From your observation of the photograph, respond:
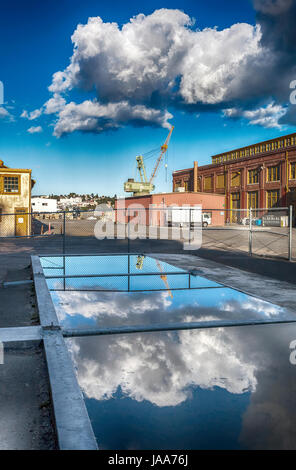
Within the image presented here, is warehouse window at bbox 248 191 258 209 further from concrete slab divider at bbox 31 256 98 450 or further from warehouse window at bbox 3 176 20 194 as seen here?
concrete slab divider at bbox 31 256 98 450

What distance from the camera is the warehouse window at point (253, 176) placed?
58.3 m

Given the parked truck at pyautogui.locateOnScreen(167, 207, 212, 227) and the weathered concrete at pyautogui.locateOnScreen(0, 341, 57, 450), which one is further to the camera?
the parked truck at pyautogui.locateOnScreen(167, 207, 212, 227)

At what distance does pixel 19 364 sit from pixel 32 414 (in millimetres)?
1092

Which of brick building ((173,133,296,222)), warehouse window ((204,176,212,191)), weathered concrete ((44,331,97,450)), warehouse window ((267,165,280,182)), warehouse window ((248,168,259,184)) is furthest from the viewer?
warehouse window ((204,176,212,191))

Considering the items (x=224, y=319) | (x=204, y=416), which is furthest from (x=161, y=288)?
(x=204, y=416)

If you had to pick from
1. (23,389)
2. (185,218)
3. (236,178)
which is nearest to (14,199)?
(185,218)

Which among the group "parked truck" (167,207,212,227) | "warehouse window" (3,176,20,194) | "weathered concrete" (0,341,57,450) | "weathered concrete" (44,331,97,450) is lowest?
"weathered concrete" (0,341,57,450)

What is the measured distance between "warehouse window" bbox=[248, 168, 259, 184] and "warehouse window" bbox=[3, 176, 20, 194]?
3962 cm

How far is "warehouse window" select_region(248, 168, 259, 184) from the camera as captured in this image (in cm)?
5834

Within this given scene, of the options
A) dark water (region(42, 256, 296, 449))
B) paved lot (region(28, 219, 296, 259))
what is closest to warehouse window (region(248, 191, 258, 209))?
paved lot (region(28, 219, 296, 259))

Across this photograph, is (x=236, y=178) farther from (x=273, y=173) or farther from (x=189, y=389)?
(x=189, y=389)

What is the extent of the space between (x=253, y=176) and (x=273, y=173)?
14.6ft

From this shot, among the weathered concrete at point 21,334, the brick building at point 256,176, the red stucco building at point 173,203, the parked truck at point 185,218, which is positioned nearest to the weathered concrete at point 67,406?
the weathered concrete at point 21,334

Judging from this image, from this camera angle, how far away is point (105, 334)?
A: 203 inches
